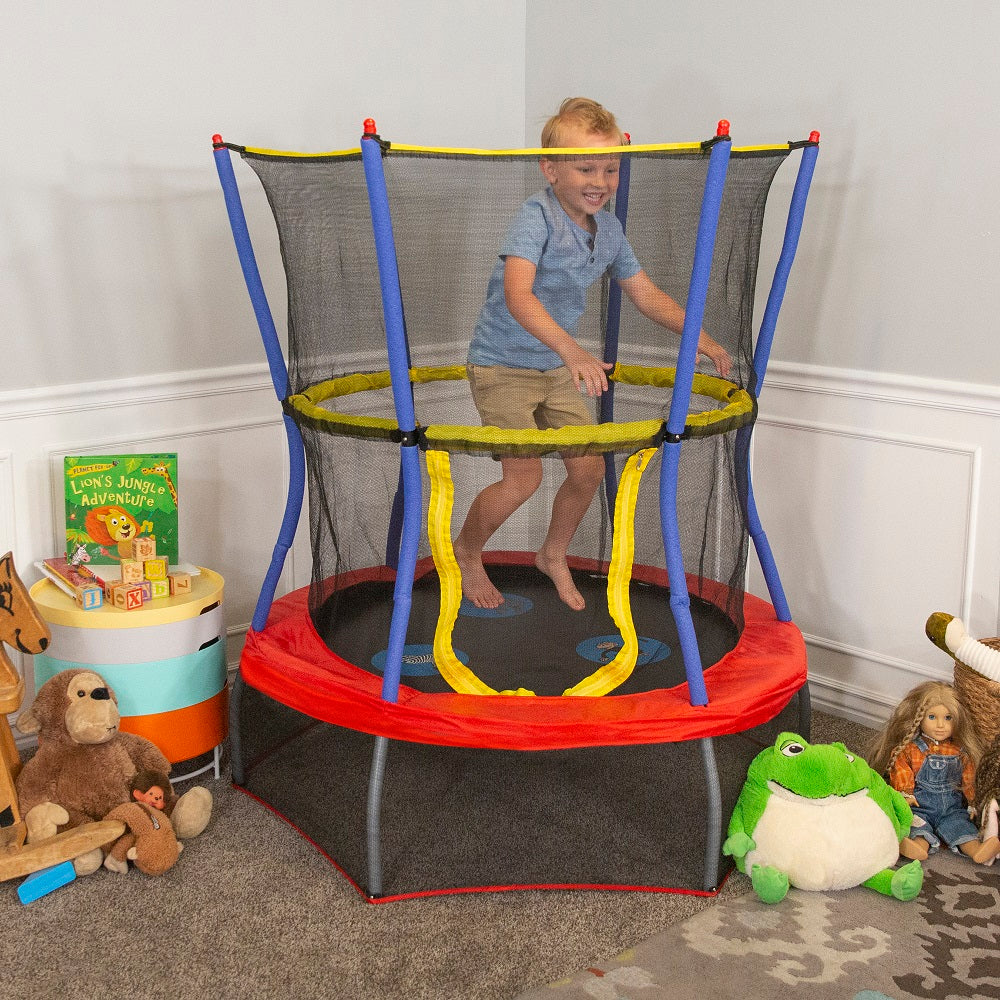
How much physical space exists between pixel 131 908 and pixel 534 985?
2.08ft

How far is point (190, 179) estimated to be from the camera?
7.26 feet

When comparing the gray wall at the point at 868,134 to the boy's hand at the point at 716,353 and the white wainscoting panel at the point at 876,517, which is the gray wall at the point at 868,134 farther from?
the boy's hand at the point at 716,353

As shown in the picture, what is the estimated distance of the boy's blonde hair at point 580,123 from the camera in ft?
5.58

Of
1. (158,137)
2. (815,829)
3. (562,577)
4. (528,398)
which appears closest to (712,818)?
(815,829)

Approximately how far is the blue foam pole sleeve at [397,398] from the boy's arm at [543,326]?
0.18 m

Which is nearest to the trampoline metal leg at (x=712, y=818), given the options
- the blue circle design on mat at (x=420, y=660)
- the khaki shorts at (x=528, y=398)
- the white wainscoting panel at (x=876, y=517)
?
the blue circle design on mat at (x=420, y=660)

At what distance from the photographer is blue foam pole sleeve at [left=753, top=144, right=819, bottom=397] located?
187 cm

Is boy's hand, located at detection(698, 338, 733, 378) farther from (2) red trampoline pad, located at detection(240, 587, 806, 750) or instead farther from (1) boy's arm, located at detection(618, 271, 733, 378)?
(2) red trampoline pad, located at detection(240, 587, 806, 750)

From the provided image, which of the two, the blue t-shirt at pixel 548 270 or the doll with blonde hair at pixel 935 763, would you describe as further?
the doll with blonde hair at pixel 935 763

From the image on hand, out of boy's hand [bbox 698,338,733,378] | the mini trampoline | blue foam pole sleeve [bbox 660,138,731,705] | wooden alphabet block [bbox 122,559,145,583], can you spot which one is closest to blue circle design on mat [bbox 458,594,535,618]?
the mini trampoline

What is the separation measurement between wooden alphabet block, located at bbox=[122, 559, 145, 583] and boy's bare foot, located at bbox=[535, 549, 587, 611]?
696 mm

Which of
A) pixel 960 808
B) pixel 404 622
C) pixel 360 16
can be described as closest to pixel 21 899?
pixel 404 622

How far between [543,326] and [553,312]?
35 millimetres

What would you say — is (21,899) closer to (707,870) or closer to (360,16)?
(707,870)
